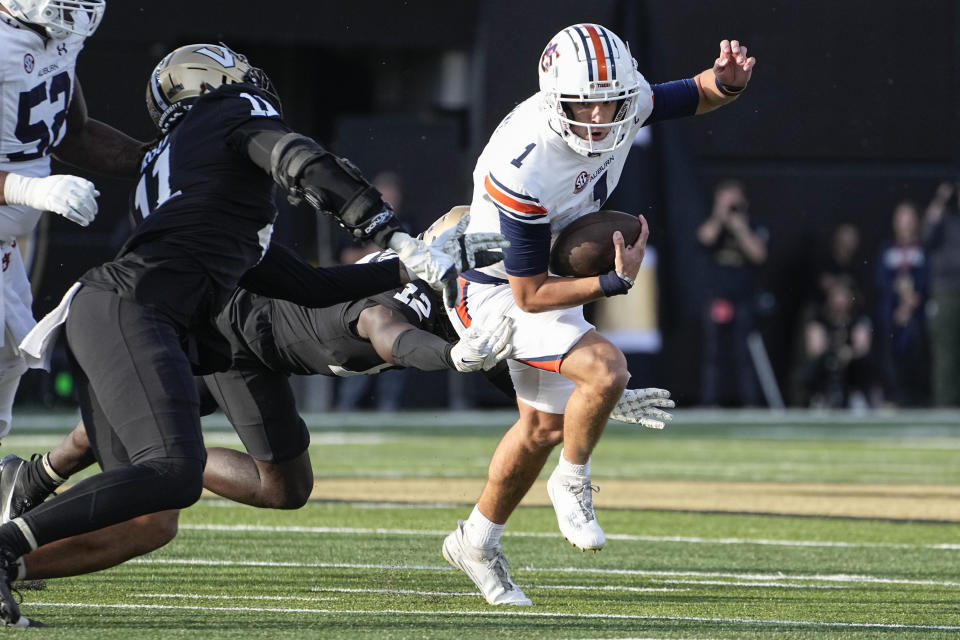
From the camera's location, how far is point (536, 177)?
5.38 meters

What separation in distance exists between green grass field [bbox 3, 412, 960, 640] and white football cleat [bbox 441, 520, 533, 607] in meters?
0.07

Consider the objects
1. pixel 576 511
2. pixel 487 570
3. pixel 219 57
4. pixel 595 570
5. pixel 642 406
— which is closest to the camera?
pixel 219 57

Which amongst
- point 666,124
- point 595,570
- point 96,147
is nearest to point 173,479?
point 96,147

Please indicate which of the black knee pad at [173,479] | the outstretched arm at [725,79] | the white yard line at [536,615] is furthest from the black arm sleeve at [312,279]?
the outstretched arm at [725,79]

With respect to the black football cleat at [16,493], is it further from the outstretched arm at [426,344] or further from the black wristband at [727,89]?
the black wristband at [727,89]

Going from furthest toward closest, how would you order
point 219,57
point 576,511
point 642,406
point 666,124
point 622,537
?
point 666,124, point 622,537, point 642,406, point 576,511, point 219,57

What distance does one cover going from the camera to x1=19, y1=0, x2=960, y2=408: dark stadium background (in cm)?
1542

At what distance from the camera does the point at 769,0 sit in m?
16.2

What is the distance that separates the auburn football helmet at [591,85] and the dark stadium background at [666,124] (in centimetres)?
936

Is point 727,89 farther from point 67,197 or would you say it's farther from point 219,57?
point 67,197

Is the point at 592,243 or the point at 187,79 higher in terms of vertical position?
the point at 187,79

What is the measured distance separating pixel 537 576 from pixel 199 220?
215 cm

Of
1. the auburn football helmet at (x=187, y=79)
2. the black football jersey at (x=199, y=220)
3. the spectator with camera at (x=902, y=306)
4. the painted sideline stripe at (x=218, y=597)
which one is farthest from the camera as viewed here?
the spectator with camera at (x=902, y=306)

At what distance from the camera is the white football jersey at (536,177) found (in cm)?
536
